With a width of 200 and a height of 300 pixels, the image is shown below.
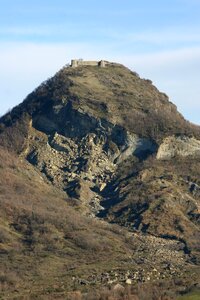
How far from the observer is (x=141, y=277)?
177250mm

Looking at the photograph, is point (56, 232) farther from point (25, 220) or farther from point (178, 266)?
point (178, 266)

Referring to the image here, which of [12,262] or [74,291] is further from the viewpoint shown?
[12,262]

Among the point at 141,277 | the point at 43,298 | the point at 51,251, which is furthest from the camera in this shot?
the point at 51,251

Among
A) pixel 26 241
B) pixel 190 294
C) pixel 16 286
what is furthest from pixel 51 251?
pixel 190 294

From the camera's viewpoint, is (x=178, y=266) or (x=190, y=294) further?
(x=178, y=266)

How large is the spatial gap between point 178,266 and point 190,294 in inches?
767

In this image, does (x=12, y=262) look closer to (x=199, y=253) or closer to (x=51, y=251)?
(x=51, y=251)

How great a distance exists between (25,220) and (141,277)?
28596 mm

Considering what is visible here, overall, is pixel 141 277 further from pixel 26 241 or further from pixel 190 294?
pixel 26 241

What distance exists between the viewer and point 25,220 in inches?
7805

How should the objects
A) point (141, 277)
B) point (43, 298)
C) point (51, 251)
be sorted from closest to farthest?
point (43, 298) → point (141, 277) → point (51, 251)

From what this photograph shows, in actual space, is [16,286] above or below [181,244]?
below

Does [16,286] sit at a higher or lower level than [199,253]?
lower

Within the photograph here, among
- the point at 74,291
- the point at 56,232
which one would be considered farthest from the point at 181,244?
the point at 74,291
